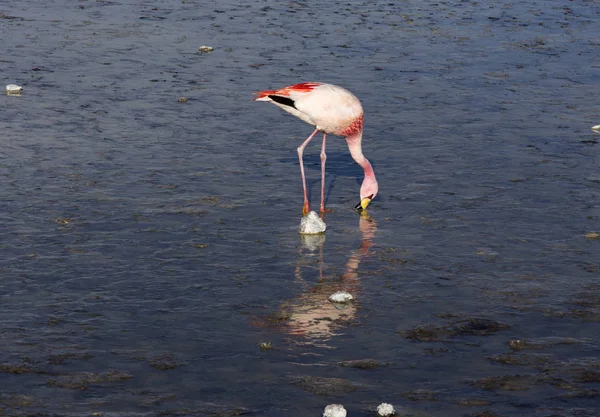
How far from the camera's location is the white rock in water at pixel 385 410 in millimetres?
6883

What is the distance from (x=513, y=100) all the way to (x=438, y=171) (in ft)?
12.3

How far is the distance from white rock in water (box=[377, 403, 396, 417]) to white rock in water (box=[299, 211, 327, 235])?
3.79 meters

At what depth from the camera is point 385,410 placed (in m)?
6.88

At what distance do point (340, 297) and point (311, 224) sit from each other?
5.82 ft

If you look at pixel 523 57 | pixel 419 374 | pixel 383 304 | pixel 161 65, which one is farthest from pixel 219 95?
pixel 419 374

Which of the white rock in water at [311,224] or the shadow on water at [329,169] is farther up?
the white rock in water at [311,224]

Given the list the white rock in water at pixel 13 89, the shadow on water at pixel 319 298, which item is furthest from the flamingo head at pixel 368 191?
the white rock in water at pixel 13 89

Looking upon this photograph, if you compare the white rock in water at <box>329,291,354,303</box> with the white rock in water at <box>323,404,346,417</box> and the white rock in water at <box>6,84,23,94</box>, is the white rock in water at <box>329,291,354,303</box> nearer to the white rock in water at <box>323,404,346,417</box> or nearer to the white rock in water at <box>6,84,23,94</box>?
the white rock in water at <box>323,404,346,417</box>

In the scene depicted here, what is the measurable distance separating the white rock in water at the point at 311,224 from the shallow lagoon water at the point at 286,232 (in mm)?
181

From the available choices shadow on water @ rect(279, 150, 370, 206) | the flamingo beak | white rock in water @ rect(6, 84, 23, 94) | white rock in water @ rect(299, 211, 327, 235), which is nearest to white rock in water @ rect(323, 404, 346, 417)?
white rock in water @ rect(299, 211, 327, 235)

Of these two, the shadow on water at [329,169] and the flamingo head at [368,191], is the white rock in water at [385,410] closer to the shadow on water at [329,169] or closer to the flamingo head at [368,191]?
the flamingo head at [368,191]

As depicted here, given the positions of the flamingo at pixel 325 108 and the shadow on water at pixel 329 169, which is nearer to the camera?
the flamingo at pixel 325 108

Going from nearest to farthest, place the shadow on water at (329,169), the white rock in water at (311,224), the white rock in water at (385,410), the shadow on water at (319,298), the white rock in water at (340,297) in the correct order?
the white rock in water at (385,410) → the shadow on water at (319,298) → the white rock in water at (340,297) → the white rock in water at (311,224) → the shadow on water at (329,169)

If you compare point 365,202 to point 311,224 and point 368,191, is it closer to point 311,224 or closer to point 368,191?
point 368,191
